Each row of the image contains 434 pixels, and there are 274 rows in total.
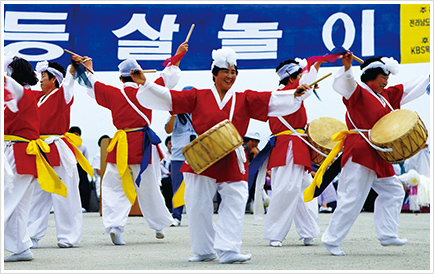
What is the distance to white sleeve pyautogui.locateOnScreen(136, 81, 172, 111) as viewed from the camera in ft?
16.3

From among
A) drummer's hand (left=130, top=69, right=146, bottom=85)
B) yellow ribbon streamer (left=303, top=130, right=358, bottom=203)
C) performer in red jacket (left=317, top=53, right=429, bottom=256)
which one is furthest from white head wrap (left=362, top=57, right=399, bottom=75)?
drummer's hand (left=130, top=69, right=146, bottom=85)

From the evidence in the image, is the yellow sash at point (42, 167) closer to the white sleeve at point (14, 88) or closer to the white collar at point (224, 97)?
the white sleeve at point (14, 88)

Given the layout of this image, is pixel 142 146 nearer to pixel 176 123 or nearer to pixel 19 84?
pixel 19 84

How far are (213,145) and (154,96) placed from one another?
0.62m

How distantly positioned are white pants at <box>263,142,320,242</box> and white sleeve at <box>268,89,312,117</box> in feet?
5.07

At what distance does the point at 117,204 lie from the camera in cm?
692

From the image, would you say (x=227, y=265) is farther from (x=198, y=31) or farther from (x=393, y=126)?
(x=198, y=31)

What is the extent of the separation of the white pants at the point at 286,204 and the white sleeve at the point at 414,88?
123 cm

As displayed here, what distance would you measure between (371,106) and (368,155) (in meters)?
0.42

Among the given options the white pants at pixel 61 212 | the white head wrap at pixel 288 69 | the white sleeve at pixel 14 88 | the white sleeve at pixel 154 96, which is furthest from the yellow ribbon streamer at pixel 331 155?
the white sleeve at pixel 14 88

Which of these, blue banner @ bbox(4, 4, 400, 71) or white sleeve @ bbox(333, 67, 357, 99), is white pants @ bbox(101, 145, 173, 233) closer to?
white sleeve @ bbox(333, 67, 357, 99)

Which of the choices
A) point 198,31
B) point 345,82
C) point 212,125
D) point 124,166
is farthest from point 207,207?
point 198,31

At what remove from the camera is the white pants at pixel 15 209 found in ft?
16.9

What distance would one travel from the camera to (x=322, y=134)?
6742 mm
